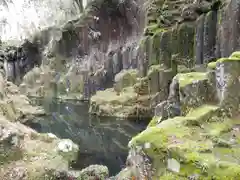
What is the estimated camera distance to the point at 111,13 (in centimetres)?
5194

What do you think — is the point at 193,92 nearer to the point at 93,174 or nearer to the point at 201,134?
the point at 201,134

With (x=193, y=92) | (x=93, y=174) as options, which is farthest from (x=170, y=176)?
(x=93, y=174)

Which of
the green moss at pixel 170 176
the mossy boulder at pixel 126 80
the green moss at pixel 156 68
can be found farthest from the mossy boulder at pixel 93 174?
the mossy boulder at pixel 126 80

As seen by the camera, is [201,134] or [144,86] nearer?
[201,134]

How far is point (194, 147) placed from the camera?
8.83 m

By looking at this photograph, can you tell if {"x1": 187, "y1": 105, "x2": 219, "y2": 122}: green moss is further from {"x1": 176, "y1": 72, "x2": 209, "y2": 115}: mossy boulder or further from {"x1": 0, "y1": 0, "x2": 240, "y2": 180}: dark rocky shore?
{"x1": 176, "y1": 72, "x2": 209, "y2": 115}: mossy boulder

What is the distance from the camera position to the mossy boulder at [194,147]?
26.6 feet

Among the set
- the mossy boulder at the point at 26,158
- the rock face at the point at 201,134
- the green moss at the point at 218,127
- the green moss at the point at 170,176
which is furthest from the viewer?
the mossy boulder at the point at 26,158

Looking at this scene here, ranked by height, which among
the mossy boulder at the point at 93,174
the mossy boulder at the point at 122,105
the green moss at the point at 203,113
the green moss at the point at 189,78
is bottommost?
the mossy boulder at the point at 122,105

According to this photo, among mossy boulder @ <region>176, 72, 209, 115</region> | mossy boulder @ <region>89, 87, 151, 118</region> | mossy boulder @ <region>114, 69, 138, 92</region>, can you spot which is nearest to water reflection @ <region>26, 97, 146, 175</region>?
mossy boulder @ <region>89, 87, 151, 118</region>

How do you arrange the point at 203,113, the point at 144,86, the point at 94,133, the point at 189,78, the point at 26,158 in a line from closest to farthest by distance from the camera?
the point at 203,113
the point at 189,78
the point at 26,158
the point at 94,133
the point at 144,86

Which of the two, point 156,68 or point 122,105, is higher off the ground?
point 156,68

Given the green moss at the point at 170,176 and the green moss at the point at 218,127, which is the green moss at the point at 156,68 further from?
the green moss at the point at 170,176

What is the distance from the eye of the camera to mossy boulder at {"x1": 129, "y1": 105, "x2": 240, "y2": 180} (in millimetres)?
8094
